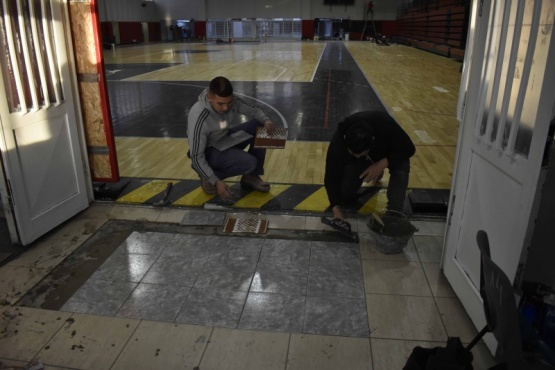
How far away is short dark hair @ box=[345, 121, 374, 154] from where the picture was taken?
275cm

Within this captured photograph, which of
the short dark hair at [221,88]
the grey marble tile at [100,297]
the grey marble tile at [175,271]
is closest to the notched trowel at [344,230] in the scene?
the grey marble tile at [175,271]

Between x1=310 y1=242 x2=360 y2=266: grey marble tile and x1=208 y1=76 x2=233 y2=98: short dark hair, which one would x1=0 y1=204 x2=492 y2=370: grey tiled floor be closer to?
x1=310 y1=242 x2=360 y2=266: grey marble tile

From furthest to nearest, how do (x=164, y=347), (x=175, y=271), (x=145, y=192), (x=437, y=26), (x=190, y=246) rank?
(x=437, y=26)
(x=145, y=192)
(x=190, y=246)
(x=175, y=271)
(x=164, y=347)

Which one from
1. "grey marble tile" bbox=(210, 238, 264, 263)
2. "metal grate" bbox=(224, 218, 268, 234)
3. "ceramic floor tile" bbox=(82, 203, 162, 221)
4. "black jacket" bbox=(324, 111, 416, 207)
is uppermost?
"black jacket" bbox=(324, 111, 416, 207)

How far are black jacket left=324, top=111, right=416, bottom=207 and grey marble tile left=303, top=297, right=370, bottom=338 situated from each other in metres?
0.91

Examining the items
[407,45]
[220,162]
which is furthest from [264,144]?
[407,45]

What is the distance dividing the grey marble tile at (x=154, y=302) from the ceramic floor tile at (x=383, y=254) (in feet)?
4.07

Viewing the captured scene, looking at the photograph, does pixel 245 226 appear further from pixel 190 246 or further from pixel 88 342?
pixel 88 342

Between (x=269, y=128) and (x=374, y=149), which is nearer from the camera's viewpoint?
(x=374, y=149)

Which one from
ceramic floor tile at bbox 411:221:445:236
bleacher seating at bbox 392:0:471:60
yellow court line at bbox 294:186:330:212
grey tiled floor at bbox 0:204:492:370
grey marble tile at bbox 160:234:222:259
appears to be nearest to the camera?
grey tiled floor at bbox 0:204:492:370

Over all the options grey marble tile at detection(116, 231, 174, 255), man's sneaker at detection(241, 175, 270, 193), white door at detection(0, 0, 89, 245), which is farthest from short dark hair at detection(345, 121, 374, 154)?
white door at detection(0, 0, 89, 245)

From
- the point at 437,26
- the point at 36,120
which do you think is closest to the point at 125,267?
the point at 36,120

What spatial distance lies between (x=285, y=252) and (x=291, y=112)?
4.78 m

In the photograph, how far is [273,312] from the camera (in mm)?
2395
